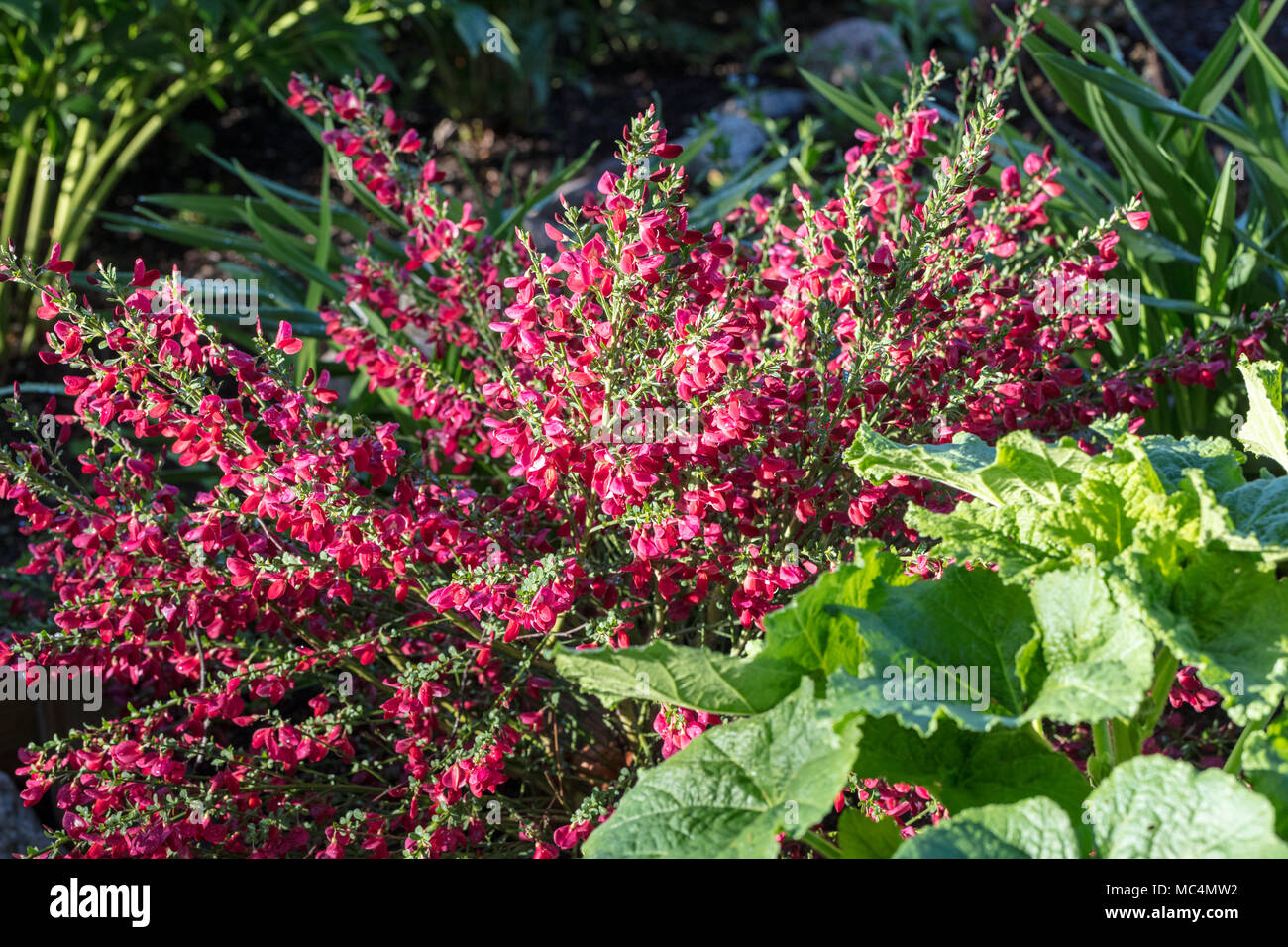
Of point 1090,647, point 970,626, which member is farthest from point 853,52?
point 1090,647

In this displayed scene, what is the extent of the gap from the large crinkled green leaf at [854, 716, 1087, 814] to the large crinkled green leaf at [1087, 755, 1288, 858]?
0.56 ft

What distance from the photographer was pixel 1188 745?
183cm

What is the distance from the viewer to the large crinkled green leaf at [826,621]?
128cm

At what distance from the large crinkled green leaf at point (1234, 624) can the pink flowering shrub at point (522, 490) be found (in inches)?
17.1

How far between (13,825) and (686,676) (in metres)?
1.46

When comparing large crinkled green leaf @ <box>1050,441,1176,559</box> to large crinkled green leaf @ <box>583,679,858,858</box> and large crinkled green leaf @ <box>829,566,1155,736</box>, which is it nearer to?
large crinkled green leaf @ <box>829,566,1155,736</box>

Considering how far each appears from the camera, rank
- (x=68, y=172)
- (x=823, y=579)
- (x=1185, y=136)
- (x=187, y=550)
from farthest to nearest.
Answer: (x=68, y=172), (x=1185, y=136), (x=187, y=550), (x=823, y=579)

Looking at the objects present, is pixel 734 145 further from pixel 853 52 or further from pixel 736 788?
pixel 736 788

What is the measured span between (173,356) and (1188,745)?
1.63 m

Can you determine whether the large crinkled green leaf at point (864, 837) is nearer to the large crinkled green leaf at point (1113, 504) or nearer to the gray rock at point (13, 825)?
the large crinkled green leaf at point (1113, 504)

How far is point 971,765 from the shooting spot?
4.41 ft
